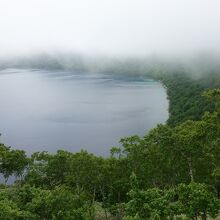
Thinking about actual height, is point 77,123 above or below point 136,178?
below

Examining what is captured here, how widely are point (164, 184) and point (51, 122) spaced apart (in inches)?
4242

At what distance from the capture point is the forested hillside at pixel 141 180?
34.4 m

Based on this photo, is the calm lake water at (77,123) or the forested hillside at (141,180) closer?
the forested hillside at (141,180)

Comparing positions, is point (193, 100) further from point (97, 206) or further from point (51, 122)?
point (97, 206)

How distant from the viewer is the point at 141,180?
49.1m

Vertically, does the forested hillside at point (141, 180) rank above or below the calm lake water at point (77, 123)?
above

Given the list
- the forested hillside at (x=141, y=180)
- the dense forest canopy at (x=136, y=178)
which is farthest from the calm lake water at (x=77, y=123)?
the forested hillside at (x=141, y=180)

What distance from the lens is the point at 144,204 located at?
33.6 meters

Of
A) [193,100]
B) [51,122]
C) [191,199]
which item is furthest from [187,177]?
[193,100]

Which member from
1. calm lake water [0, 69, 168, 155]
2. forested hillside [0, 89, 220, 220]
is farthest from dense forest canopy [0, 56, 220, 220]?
calm lake water [0, 69, 168, 155]

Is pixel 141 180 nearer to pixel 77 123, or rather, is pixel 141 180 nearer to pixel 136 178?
pixel 136 178

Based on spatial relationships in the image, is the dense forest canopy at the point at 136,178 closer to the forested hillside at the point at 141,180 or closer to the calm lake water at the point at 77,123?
the forested hillside at the point at 141,180

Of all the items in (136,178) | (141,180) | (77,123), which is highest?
(136,178)

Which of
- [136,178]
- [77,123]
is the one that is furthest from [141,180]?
[77,123]
